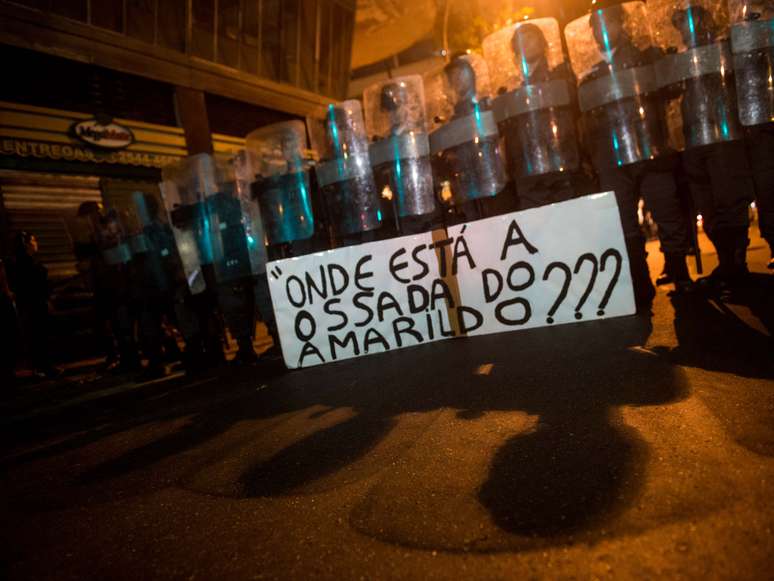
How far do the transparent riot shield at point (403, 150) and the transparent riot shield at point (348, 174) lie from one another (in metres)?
0.17

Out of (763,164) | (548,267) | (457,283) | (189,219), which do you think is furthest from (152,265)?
(763,164)

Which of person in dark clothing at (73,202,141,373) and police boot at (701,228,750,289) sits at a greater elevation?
person in dark clothing at (73,202,141,373)

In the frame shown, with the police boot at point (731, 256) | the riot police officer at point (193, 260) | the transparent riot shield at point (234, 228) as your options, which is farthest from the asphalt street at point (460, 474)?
the riot police officer at point (193, 260)

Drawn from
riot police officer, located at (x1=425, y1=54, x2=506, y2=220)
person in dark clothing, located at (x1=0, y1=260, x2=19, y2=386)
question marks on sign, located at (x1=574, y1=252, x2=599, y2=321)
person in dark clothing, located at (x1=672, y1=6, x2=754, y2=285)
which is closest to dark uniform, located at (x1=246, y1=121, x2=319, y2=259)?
riot police officer, located at (x1=425, y1=54, x2=506, y2=220)

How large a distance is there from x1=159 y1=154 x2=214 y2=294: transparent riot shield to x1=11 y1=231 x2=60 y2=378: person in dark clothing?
2.98m

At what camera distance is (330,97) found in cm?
1631

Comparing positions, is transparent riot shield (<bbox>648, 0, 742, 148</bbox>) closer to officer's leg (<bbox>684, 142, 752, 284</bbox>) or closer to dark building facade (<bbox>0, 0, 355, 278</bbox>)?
officer's leg (<bbox>684, 142, 752, 284</bbox>)

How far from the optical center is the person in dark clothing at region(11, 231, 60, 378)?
21.1 ft

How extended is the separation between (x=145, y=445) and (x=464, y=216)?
9.70 ft

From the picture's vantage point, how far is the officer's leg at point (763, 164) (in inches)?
126

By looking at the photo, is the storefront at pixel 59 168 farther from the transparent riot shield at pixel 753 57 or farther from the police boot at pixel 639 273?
the transparent riot shield at pixel 753 57

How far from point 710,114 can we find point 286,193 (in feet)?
11.0

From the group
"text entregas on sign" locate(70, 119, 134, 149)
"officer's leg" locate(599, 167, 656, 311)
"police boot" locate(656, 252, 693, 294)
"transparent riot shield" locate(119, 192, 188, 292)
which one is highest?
"text entregas on sign" locate(70, 119, 134, 149)

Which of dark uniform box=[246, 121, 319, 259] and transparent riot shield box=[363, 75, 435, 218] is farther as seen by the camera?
dark uniform box=[246, 121, 319, 259]
